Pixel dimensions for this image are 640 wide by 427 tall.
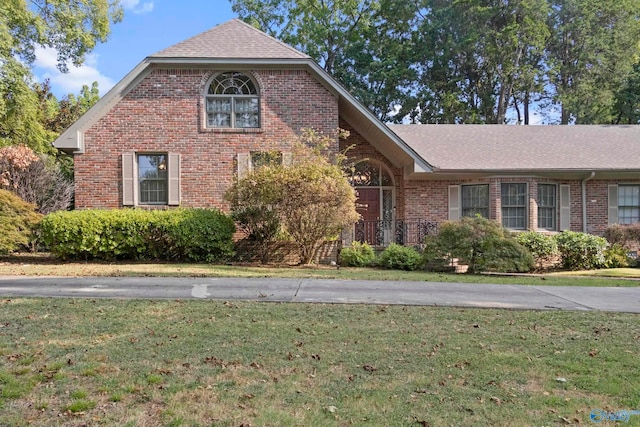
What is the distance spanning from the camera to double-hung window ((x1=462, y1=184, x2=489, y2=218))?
15.2 metres

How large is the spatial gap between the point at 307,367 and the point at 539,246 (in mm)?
10991

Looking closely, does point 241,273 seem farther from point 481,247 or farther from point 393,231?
point 393,231

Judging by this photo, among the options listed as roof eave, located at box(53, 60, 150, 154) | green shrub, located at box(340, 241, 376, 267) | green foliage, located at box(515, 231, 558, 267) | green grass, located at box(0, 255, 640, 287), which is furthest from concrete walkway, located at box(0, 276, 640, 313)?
roof eave, located at box(53, 60, 150, 154)

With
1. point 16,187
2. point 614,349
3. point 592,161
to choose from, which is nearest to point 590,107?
point 592,161

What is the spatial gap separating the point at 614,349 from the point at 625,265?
10.9m

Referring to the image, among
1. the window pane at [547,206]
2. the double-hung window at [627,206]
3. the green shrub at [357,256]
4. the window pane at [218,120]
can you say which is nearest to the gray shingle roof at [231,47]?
the window pane at [218,120]

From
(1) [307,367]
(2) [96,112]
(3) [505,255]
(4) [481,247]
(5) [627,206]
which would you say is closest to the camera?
(1) [307,367]

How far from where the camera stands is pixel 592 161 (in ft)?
50.0

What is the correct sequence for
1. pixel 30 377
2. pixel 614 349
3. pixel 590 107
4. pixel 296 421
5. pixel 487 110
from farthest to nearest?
pixel 487 110, pixel 590 107, pixel 614 349, pixel 30 377, pixel 296 421

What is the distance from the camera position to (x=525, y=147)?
16.5 meters

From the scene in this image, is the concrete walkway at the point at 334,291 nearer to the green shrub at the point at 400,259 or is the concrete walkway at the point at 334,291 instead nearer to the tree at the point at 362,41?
the green shrub at the point at 400,259

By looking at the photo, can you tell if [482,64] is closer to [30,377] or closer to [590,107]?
[590,107]

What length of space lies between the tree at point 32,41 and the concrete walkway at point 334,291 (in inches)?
462

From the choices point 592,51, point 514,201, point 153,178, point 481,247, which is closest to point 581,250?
point 514,201
